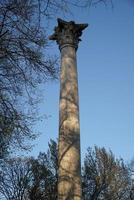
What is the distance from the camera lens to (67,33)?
1322 cm

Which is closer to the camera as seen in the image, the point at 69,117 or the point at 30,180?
the point at 69,117

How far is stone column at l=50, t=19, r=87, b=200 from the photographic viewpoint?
9.80m

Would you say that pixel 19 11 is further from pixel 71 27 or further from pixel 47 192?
pixel 47 192

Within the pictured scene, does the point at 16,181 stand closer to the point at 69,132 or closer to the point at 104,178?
the point at 104,178

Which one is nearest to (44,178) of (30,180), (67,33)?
(30,180)

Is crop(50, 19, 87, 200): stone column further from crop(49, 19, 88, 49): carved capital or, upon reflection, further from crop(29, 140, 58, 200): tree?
crop(29, 140, 58, 200): tree

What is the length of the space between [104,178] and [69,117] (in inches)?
1074

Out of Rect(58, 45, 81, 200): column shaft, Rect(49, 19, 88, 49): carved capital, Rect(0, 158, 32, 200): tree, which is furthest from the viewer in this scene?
Rect(0, 158, 32, 200): tree

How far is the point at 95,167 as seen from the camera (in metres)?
39.2

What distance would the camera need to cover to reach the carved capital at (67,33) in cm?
1301

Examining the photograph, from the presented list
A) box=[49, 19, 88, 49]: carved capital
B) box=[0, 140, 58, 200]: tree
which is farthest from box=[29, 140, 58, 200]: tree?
box=[49, 19, 88, 49]: carved capital

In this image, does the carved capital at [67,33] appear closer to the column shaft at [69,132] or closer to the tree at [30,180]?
the column shaft at [69,132]

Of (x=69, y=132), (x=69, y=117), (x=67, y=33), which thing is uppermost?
(x=67, y=33)

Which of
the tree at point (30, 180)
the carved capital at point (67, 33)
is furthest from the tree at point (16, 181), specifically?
the carved capital at point (67, 33)
